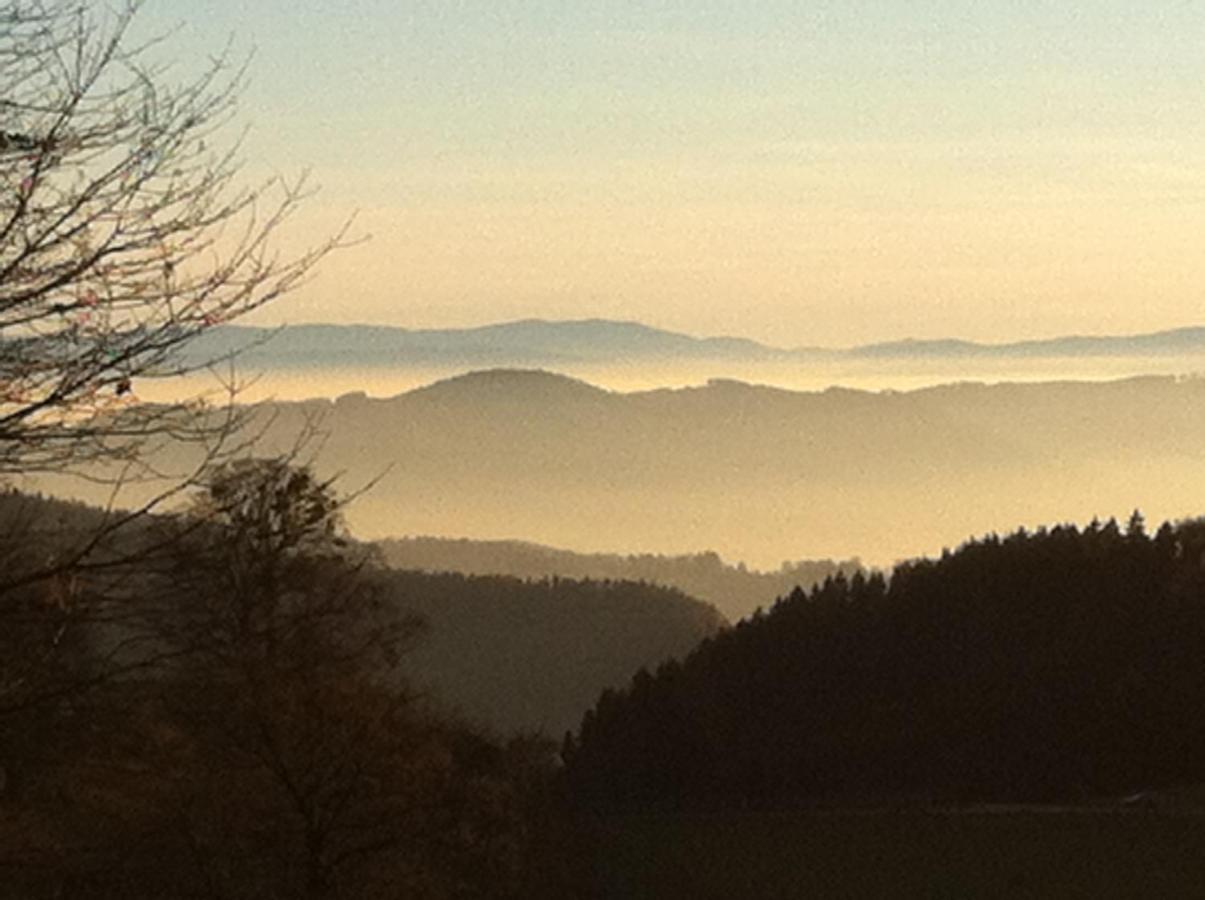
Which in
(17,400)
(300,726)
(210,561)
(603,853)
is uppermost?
(17,400)

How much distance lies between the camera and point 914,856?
4969 centimetres

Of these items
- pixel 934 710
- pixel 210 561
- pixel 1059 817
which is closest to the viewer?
pixel 210 561

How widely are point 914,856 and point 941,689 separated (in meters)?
39.0

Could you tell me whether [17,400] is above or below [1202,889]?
above

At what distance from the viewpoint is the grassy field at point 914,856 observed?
1661 inches

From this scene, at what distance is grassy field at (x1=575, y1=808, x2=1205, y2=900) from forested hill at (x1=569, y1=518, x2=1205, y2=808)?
20.0 metres

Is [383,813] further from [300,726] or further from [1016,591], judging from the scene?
[1016,591]

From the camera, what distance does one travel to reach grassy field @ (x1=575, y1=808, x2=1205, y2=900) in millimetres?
42188

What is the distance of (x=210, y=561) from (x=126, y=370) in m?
1.21

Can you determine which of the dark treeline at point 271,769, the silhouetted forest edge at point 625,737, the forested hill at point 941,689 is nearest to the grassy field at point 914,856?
the silhouetted forest edge at point 625,737

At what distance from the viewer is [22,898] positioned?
36.0 m

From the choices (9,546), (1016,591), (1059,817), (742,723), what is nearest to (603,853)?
(1059,817)

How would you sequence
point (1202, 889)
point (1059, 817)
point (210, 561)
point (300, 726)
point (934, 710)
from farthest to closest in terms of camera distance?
point (934, 710), point (1059, 817), point (1202, 889), point (300, 726), point (210, 561)

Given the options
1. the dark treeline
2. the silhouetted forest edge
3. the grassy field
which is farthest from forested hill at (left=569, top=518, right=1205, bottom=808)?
the dark treeline
